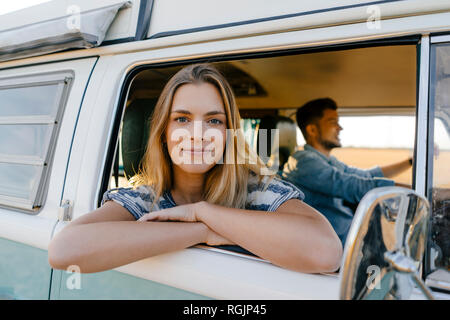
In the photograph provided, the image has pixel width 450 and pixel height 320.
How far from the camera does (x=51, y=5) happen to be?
171 cm

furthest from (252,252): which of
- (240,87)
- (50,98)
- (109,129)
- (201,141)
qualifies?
(240,87)

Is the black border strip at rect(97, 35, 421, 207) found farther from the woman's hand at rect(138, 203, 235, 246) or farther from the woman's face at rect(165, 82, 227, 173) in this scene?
the woman's hand at rect(138, 203, 235, 246)

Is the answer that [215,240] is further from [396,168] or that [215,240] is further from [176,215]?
[396,168]

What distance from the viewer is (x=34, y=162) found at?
1.53 m

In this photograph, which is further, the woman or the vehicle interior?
the vehicle interior

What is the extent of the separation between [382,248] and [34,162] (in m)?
1.52

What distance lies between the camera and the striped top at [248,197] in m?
1.28

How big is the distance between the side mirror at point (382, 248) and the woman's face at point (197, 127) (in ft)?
2.64

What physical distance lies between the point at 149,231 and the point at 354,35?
0.90 m

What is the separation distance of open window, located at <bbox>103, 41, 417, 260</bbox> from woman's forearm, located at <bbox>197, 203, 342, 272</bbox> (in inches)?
30.3

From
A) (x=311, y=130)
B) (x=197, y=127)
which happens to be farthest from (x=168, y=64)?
(x=311, y=130)

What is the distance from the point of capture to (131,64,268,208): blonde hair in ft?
4.53

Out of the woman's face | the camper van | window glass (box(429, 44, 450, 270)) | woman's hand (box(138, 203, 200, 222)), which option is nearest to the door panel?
the camper van

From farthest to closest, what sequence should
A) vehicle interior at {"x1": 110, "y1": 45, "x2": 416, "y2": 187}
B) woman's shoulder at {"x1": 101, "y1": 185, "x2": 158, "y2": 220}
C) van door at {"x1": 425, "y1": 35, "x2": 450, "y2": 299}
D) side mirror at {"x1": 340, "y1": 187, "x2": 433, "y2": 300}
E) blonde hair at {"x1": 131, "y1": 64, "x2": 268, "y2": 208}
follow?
vehicle interior at {"x1": 110, "y1": 45, "x2": 416, "y2": 187}
blonde hair at {"x1": 131, "y1": 64, "x2": 268, "y2": 208}
woman's shoulder at {"x1": 101, "y1": 185, "x2": 158, "y2": 220}
van door at {"x1": 425, "y1": 35, "x2": 450, "y2": 299}
side mirror at {"x1": 340, "y1": 187, "x2": 433, "y2": 300}
